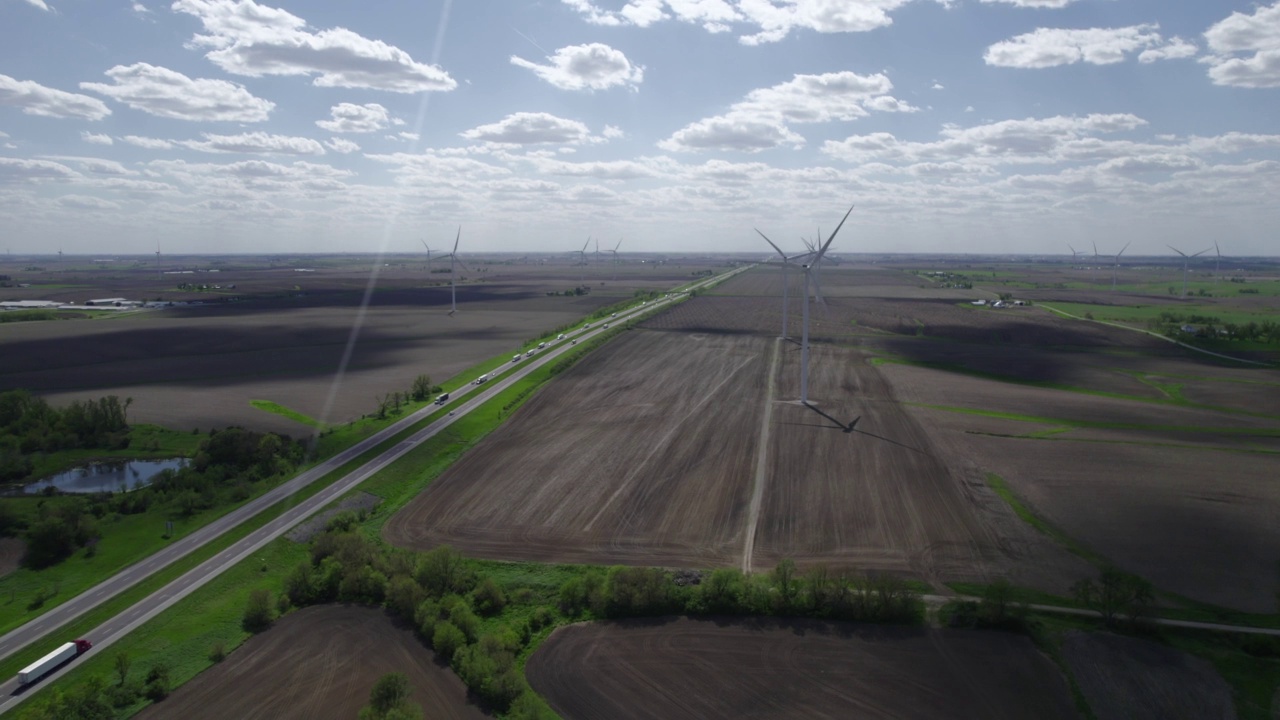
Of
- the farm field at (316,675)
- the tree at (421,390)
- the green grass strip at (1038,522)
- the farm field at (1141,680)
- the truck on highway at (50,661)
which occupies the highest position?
the tree at (421,390)

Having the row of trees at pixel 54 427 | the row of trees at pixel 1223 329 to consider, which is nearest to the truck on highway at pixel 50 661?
the row of trees at pixel 54 427

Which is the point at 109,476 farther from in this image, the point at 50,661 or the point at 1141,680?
the point at 1141,680

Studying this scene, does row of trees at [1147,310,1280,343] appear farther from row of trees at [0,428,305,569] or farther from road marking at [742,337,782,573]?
row of trees at [0,428,305,569]

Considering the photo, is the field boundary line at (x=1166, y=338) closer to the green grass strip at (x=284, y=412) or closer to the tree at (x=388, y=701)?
the tree at (x=388, y=701)

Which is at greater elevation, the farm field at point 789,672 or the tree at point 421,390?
the tree at point 421,390

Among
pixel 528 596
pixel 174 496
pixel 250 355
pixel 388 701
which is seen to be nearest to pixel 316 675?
pixel 388 701

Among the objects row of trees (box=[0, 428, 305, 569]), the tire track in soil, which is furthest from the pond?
the tire track in soil
